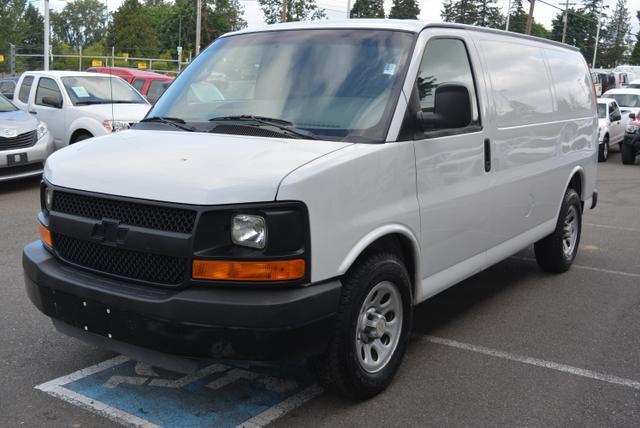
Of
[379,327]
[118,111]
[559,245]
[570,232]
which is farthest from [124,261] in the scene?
[118,111]

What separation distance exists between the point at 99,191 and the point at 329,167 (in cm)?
118

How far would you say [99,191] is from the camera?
3.68 m

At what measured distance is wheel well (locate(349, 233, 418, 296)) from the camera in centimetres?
402

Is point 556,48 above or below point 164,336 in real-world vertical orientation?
above

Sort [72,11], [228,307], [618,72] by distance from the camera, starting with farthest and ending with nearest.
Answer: [72,11] < [618,72] < [228,307]

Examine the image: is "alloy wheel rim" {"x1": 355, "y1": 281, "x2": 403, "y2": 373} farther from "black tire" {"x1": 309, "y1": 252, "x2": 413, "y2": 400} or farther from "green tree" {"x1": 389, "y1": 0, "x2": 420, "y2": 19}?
"green tree" {"x1": 389, "y1": 0, "x2": 420, "y2": 19}

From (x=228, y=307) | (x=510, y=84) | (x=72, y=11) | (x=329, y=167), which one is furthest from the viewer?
(x=72, y=11)

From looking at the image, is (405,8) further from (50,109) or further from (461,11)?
(50,109)

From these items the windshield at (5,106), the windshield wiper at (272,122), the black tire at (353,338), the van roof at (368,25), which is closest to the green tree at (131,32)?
the windshield at (5,106)

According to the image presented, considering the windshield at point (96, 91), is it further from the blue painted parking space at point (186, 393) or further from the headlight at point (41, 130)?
the blue painted parking space at point (186, 393)

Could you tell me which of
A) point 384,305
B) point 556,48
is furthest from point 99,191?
point 556,48

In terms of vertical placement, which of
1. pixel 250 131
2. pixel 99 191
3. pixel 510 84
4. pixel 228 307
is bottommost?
pixel 228 307

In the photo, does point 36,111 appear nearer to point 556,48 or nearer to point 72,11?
point 556,48

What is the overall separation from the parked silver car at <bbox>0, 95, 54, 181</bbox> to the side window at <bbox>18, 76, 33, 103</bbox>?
2025mm
